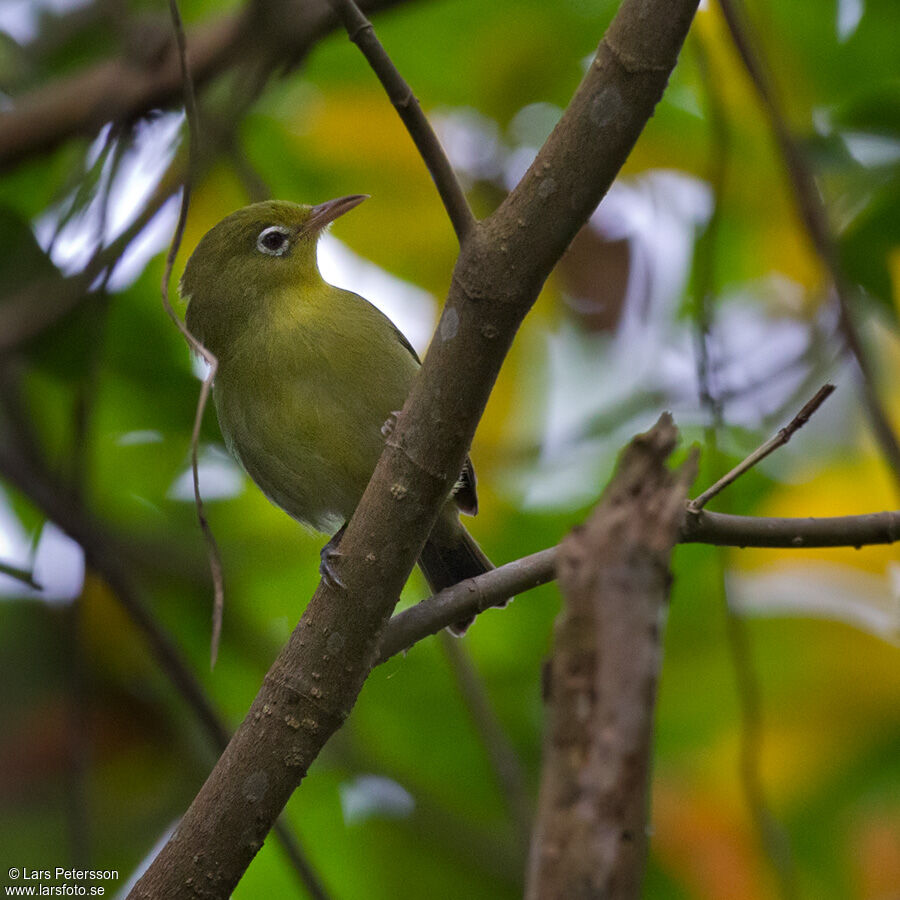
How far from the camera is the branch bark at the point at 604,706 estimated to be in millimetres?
1215

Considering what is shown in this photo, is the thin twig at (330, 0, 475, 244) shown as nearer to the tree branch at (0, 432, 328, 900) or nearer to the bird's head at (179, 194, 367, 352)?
the tree branch at (0, 432, 328, 900)

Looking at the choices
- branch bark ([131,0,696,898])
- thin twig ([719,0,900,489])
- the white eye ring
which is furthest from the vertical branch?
the white eye ring

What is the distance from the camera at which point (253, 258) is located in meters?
4.34

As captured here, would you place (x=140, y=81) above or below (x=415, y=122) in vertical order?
above

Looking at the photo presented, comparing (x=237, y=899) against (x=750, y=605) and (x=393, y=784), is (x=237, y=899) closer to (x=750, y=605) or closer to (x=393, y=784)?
(x=393, y=784)

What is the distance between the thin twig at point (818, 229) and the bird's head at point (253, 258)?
5.69 ft

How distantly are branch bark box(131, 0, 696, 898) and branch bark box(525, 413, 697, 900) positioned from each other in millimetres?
875

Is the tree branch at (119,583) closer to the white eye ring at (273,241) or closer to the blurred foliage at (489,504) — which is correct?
the blurred foliage at (489,504)

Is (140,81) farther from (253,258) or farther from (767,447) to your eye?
(767,447)

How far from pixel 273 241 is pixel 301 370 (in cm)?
72

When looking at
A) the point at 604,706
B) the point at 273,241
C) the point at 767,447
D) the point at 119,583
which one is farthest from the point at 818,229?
the point at 273,241

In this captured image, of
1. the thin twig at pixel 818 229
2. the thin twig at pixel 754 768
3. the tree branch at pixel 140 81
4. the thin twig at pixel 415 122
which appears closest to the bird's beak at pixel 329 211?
the tree branch at pixel 140 81

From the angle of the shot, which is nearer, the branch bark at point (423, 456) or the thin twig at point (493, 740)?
the branch bark at point (423, 456)

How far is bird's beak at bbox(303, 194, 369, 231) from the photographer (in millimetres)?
4238
